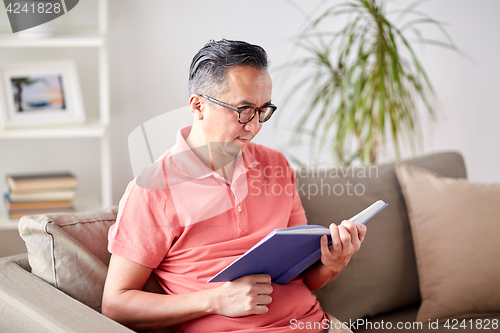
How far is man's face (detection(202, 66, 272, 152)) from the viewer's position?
1004 mm

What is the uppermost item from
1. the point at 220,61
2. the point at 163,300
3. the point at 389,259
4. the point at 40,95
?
the point at 220,61

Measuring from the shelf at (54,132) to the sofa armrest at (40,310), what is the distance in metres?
0.87

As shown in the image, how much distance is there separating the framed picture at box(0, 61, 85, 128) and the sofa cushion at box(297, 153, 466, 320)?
1.05 metres

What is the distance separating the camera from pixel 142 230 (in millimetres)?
998

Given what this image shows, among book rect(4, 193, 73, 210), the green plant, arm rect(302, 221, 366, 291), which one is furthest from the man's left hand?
book rect(4, 193, 73, 210)

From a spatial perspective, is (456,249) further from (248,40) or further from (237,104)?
(248,40)

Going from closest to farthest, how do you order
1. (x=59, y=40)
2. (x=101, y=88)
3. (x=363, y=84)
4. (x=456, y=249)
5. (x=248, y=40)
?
(x=456, y=249) < (x=59, y=40) < (x=101, y=88) < (x=363, y=84) < (x=248, y=40)

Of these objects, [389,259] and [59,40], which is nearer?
[389,259]

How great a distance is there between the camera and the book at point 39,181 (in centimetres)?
185

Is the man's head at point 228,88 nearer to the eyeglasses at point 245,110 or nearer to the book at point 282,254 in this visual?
the eyeglasses at point 245,110

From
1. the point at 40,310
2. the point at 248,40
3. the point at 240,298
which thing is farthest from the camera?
the point at 248,40

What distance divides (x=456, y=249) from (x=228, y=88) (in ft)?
3.04

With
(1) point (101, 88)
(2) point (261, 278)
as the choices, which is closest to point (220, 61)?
(2) point (261, 278)

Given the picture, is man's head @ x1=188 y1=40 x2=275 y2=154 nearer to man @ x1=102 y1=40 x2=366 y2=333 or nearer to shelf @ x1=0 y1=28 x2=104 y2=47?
man @ x1=102 y1=40 x2=366 y2=333
